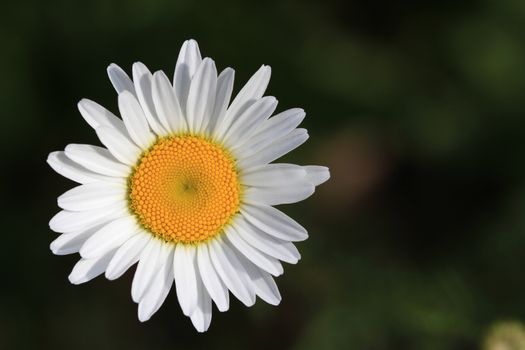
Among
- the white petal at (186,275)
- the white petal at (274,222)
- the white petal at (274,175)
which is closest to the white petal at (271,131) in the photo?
the white petal at (274,175)

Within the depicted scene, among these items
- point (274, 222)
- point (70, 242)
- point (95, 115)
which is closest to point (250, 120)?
point (274, 222)

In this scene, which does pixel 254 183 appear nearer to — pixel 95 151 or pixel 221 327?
pixel 95 151

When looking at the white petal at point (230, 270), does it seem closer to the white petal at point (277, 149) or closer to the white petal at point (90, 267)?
the white petal at point (277, 149)

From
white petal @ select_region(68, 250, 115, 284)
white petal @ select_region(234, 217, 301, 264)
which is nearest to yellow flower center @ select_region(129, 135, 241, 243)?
white petal @ select_region(234, 217, 301, 264)

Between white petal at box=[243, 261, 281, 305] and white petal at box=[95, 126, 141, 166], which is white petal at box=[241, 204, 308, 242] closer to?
white petal at box=[243, 261, 281, 305]

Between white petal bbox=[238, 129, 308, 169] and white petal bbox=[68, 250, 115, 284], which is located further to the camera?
white petal bbox=[68, 250, 115, 284]
